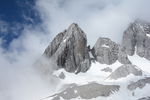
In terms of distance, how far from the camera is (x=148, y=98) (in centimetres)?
19462

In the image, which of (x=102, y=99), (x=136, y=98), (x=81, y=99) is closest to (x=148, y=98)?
(x=136, y=98)

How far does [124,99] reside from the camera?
197m

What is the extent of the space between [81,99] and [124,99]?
2577 cm

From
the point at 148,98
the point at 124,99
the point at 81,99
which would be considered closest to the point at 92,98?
the point at 81,99

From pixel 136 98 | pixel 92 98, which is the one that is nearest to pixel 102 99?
pixel 92 98

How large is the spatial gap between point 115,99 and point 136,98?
13.6 m

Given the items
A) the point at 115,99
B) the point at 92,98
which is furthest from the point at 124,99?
the point at 92,98

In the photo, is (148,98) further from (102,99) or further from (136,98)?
(102,99)

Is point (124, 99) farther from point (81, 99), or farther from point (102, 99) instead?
point (81, 99)

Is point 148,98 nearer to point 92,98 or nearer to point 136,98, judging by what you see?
point 136,98

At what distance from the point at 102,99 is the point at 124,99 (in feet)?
43.4

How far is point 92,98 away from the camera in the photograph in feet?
655

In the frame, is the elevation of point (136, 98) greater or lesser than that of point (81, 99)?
lesser

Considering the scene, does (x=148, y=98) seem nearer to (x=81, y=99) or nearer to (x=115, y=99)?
(x=115, y=99)
